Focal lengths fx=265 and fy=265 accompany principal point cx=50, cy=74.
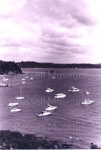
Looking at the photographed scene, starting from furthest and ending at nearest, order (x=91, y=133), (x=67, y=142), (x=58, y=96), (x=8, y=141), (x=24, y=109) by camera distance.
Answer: (x=58, y=96) → (x=24, y=109) → (x=91, y=133) → (x=67, y=142) → (x=8, y=141)

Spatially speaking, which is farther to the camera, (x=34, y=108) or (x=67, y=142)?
(x=34, y=108)

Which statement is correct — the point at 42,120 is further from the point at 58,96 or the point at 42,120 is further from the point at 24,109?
the point at 58,96

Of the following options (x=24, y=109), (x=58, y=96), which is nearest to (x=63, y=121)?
(x=24, y=109)

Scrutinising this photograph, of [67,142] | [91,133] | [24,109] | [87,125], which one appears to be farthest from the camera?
[24,109]

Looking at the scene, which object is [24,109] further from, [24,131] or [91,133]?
[91,133]

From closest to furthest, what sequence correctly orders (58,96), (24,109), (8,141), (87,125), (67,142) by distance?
(8,141), (67,142), (87,125), (24,109), (58,96)

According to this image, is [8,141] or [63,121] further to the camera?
[63,121]

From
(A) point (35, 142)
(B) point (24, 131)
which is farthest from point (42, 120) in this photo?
(A) point (35, 142)

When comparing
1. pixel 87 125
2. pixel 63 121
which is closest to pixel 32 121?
pixel 63 121

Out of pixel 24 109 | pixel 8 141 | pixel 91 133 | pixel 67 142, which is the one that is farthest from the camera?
pixel 24 109
